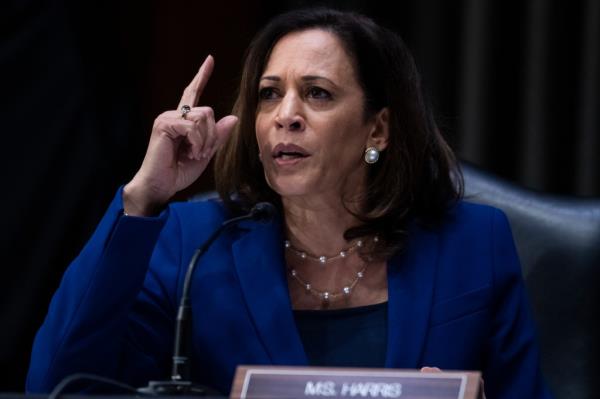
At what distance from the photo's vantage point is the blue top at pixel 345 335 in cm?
186

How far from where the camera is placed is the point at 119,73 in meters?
2.79

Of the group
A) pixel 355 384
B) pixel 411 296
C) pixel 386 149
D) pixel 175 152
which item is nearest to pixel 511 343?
pixel 411 296

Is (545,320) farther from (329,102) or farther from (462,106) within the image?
(462,106)

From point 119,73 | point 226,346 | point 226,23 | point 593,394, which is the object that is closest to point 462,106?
point 226,23

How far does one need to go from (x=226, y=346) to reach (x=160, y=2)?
4.55 ft

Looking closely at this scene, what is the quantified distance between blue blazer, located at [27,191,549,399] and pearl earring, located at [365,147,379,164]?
0.15 m

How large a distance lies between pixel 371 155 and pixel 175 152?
0.37m

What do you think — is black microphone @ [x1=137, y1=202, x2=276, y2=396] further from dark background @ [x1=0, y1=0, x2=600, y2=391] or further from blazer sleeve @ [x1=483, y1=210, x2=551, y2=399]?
dark background @ [x1=0, y1=0, x2=600, y2=391]

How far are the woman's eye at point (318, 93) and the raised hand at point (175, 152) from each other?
14 centimetres

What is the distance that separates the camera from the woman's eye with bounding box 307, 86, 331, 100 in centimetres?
193

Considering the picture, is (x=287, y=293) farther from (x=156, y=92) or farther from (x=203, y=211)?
(x=156, y=92)

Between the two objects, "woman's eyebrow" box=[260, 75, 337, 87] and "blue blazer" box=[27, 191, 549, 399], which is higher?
"woman's eyebrow" box=[260, 75, 337, 87]

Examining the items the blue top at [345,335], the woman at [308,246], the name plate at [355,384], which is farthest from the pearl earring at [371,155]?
the name plate at [355,384]

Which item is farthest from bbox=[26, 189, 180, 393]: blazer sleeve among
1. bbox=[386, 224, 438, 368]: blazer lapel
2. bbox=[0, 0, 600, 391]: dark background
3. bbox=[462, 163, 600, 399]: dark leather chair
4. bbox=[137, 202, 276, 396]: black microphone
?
bbox=[0, 0, 600, 391]: dark background
